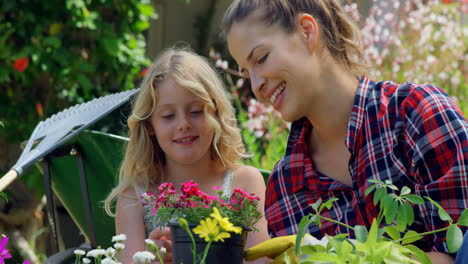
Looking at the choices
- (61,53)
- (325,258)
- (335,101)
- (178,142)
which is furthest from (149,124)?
(61,53)

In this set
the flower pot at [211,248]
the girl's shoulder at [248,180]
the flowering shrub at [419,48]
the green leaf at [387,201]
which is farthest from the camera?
the flowering shrub at [419,48]

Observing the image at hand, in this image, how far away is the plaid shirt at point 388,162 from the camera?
1623 millimetres

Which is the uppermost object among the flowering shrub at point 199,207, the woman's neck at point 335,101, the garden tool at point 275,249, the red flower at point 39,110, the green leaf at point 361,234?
the red flower at point 39,110

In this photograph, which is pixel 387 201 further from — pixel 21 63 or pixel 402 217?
pixel 21 63

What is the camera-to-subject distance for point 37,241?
471 cm

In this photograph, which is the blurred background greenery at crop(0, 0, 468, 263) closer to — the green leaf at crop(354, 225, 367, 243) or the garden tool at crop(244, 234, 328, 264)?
the garden tool at crop(244, 234, 328, 264)

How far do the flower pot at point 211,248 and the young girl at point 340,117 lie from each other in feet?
1.72

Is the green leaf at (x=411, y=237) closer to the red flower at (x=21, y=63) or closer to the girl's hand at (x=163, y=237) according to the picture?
the girl's hand at (x=163, y=237)

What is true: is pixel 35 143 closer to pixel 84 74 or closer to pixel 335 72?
pixel 335 72

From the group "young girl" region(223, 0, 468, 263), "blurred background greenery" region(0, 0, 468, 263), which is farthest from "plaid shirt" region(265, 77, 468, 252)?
"blurred background greenery" region(0, 0, 468, 263)

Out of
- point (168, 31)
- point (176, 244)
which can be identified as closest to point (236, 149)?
point (176, 244)

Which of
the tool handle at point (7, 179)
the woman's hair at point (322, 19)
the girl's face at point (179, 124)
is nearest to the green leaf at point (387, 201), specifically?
the woman's hair at point (322, 19)

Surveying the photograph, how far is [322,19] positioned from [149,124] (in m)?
0.87

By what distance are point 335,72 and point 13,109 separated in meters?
2.86
